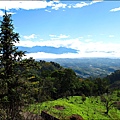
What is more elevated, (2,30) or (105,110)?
(2,30)

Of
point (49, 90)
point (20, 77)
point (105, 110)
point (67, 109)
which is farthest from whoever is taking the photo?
point (49, 90)

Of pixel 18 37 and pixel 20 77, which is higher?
pixel 18 37

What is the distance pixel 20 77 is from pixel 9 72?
1132 millimetres

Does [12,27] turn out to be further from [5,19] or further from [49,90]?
[49,90]

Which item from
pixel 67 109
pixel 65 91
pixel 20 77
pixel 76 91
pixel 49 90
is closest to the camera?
pixel 20 77

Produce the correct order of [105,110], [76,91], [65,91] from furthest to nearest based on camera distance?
[76,91] < [65,91] < [105,110]

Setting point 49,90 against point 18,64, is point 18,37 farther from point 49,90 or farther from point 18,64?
point 49,90

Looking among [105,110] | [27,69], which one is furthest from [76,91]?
[27,69]

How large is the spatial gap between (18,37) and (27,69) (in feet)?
10.4

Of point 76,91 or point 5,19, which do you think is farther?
point 76,91

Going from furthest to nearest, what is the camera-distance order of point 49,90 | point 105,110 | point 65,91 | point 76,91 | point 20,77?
point 76,91 < point 65,91 < point 49,90 < point 105,110 < point 20,77

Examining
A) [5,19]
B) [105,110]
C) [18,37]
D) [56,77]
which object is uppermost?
[5,19]

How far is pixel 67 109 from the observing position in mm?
52750

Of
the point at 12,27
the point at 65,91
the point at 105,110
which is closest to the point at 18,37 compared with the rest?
the point at 12,27
